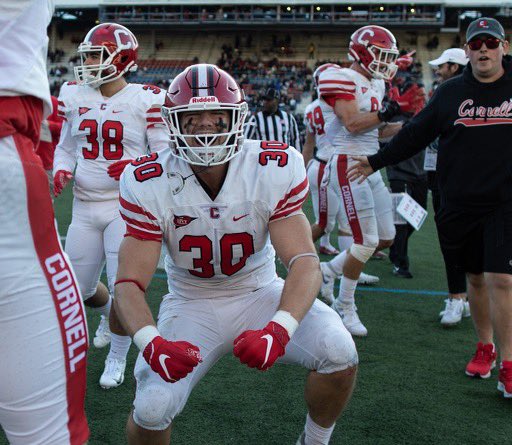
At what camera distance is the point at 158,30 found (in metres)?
43.2

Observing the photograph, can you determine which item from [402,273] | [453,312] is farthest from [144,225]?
[402,273]

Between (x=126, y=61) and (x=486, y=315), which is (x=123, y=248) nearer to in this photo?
(x=126, y=61)

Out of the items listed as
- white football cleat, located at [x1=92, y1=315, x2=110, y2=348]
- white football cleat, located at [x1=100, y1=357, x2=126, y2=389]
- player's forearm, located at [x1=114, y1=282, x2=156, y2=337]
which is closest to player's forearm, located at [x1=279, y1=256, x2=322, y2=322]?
player's forearm, located at [x1=114, y1=282, x2=156, y2=337]

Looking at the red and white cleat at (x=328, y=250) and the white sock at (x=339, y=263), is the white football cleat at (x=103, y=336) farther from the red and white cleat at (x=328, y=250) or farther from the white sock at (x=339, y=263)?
the red and white cleat at (x=328, y=250)

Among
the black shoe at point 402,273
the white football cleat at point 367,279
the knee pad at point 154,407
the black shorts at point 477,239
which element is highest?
the black shorts at point 477,239

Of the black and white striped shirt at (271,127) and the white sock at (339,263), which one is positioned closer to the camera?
the white sock at (339,263)

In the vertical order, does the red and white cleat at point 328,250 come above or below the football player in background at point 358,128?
below

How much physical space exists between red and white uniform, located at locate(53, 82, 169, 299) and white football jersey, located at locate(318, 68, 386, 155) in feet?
4.43

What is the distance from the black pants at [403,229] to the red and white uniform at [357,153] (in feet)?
4.47

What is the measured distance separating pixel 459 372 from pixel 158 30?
4185cm

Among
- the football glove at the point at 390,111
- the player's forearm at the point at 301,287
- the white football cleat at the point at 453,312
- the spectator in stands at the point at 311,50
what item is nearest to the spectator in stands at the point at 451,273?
the white football cleat at the point at 453,312

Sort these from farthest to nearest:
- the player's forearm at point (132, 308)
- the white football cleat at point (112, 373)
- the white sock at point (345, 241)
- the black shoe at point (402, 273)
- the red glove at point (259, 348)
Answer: the black shoe at point (402, 273) < the white sock at point (345, 241) < the white football cleat at point (112, 373) < the player's forearm at point (132, 308) < the red glove at point (259, 348)

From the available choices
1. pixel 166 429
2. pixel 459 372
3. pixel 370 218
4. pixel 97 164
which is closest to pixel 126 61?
pixel 97 164

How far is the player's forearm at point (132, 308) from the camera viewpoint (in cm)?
242
